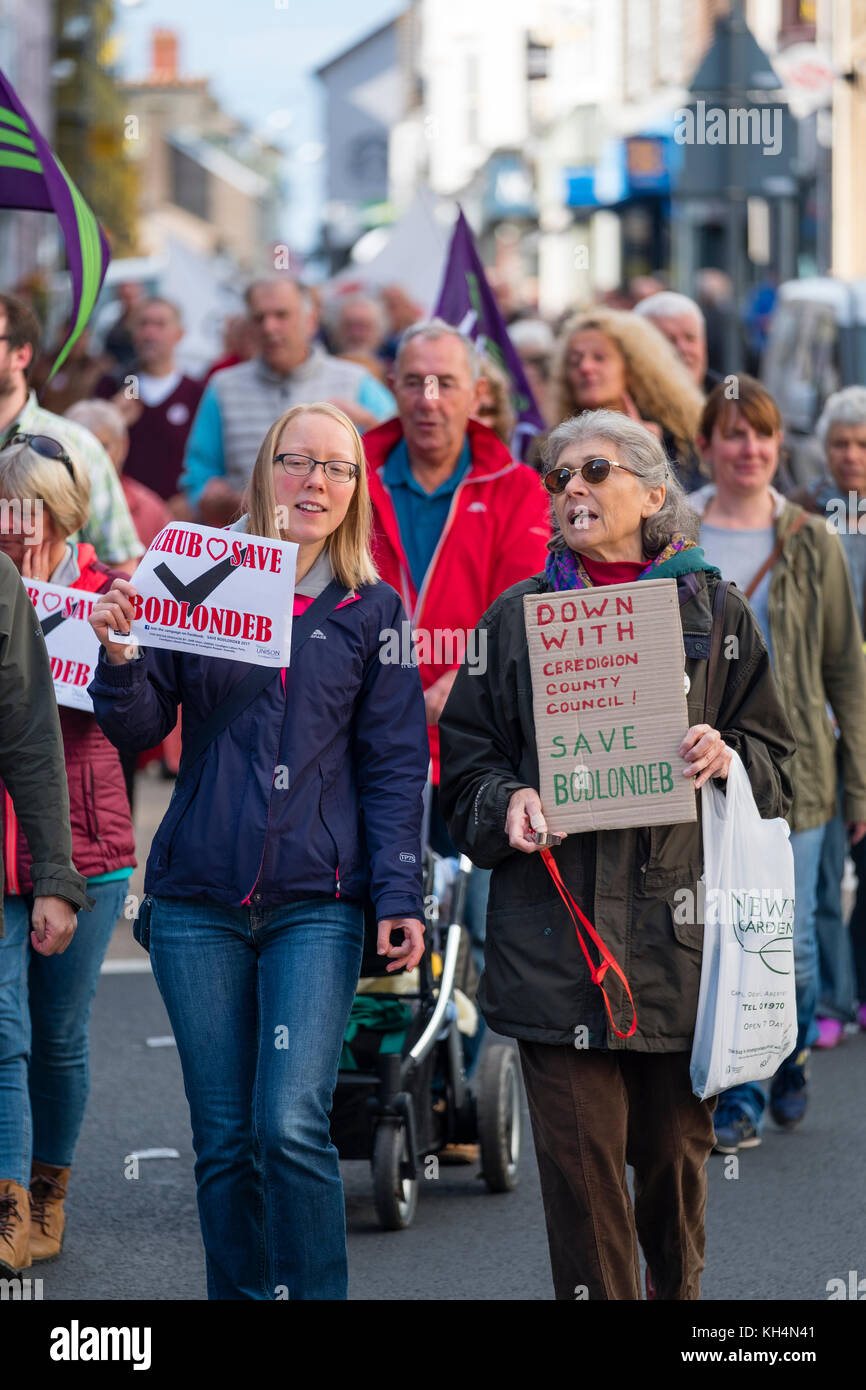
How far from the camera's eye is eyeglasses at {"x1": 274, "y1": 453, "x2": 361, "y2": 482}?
4645mm

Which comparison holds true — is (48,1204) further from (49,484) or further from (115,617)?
(115,617)

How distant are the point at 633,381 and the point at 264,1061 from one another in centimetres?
407

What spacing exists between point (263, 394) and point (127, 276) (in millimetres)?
22233

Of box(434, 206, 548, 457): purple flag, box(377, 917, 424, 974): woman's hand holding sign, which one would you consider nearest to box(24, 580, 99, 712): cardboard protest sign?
box(377, 917, 424, 974): woman's hand holding sign

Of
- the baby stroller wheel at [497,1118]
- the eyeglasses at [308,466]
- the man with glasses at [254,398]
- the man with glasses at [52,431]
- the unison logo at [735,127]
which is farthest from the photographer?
the unison logo at [735,127]

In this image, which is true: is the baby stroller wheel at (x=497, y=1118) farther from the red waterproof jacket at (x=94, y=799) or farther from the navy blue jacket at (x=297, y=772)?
the navy blue jacket at (x=297, y=772)

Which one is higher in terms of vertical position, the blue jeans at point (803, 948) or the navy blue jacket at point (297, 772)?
the navy blue jacket at point (297, 772)

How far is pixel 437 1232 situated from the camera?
5.98 metres

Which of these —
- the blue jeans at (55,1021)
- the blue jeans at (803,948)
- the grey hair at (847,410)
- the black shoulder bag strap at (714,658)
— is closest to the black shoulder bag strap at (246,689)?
the black shoulder bag strap at (714,658)

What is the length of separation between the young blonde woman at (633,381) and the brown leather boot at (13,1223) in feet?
12.0

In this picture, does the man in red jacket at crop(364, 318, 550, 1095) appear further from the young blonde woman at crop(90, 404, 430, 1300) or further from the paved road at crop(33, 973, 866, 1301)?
the young blonde woman at crop(90, 404, 430, 1300)

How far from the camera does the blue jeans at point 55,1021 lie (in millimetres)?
5324

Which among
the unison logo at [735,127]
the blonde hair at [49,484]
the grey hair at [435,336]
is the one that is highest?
the unison logo at [735,127]
